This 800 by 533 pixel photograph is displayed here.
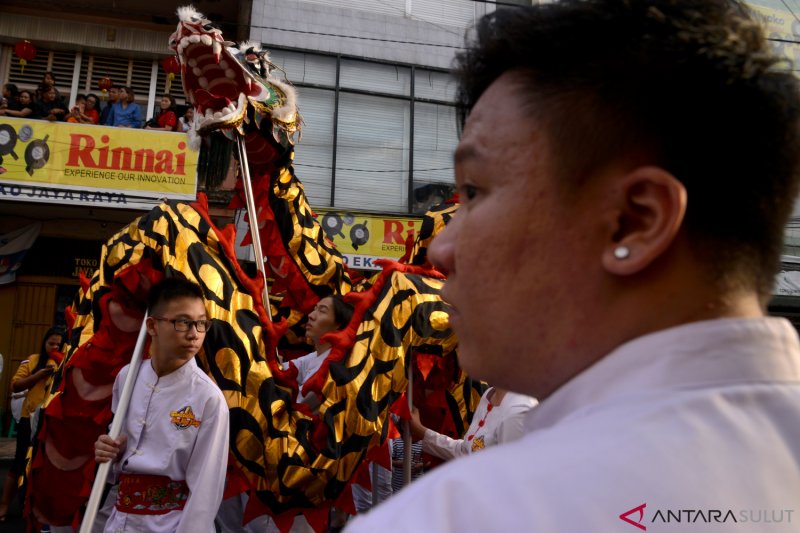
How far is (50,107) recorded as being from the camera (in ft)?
31.5

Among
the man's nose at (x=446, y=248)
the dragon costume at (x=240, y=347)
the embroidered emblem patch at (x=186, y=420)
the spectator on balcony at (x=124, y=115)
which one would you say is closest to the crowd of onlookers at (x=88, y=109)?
the spectator on balcony at (x=124, y=115)

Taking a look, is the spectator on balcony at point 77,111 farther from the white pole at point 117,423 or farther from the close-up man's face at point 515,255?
the close-up man's face at point 515,255

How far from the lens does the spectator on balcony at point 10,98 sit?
31.0 feet

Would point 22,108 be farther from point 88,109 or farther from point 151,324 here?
point 151,324

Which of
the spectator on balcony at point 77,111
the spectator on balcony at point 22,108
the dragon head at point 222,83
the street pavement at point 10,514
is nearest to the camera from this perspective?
the dragon head at point 222,83

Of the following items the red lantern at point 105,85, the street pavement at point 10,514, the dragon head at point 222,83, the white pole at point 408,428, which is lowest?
the street pavement at point 10,514

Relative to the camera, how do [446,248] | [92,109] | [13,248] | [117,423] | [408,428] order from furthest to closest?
[92,109]
[13,248]
[408,428]
[117,423]
[446,248]

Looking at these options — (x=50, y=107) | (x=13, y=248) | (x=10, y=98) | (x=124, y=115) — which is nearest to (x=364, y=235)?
(x=124, y=115)

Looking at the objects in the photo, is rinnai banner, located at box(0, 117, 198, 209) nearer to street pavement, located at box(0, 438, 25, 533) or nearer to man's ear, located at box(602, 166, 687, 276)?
street pavement, located at box(0, 438, 25, 533)

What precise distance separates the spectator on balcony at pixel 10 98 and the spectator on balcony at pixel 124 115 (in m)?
1.23

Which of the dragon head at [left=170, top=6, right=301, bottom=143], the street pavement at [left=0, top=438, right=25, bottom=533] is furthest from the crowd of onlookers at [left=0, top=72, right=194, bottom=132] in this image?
the dragon head at [left=170, top=6, right=301, bottom=143]

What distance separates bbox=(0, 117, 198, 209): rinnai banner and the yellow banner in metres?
2.18

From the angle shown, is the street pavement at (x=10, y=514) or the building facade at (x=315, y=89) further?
the building facade at (x=315, y=89)

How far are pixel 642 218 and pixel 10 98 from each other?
10870 millimetres
